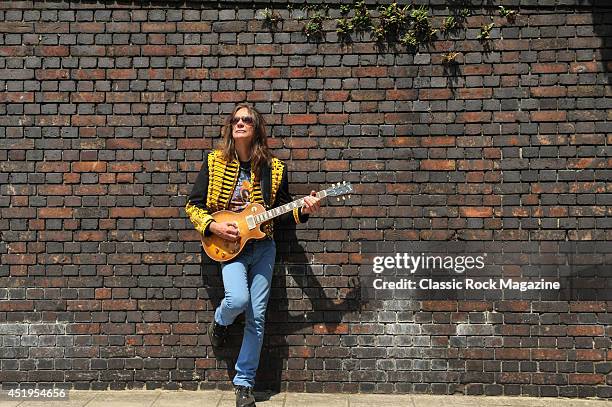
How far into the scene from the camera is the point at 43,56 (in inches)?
192

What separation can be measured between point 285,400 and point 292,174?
1751 mm

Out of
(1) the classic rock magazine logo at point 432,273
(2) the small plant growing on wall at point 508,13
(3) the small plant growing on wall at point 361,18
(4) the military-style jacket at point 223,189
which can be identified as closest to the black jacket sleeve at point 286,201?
(4) the military-style jacket at point 223,189

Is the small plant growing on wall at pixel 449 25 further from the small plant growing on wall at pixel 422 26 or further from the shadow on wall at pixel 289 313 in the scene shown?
the shadow on wall at pixel 289 313

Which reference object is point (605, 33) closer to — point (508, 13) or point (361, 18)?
point (508, 13)

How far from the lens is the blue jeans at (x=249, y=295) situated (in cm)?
435

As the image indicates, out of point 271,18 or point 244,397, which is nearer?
point 244,397

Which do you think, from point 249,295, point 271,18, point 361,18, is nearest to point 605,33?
point 361,18

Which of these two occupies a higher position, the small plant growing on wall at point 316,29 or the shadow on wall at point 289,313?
the small plant growing on wall at point 316,29

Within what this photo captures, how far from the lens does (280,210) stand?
4.39 m

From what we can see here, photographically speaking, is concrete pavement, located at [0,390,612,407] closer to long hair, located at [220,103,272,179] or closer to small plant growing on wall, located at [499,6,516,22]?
long hair, located at [220,103,272,179]

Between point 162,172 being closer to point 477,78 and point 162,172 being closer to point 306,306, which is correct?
point 306,306

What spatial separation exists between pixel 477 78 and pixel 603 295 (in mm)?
1960

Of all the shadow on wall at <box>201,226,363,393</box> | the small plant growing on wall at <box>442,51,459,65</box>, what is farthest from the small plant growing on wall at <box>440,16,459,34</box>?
the shadow on wall at <box>201,226,363,393</box>

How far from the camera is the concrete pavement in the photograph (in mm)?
4555
